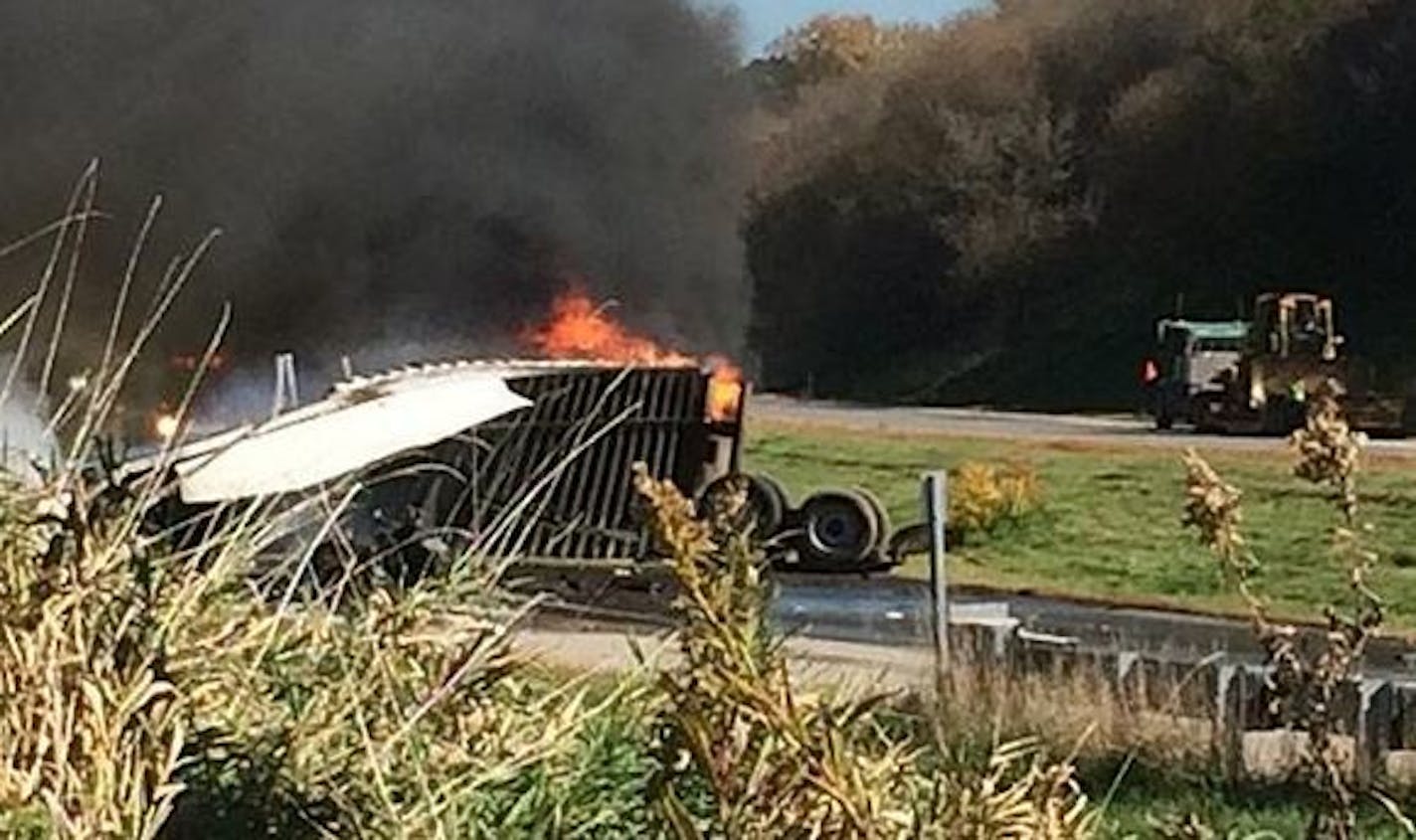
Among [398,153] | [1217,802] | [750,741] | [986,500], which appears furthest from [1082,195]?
[750,741]

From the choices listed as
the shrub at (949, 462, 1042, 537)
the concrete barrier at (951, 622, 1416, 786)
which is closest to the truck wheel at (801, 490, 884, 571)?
the shrub at (949, 462, 1042, 537)

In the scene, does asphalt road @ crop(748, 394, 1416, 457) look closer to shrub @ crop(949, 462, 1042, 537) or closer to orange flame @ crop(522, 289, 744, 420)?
shrub @ crop(949, 462, 1042, 537)

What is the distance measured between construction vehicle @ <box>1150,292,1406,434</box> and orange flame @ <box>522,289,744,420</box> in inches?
750

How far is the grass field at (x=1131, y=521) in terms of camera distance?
2253 centimetres

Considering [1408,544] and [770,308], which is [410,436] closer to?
[1408,544]

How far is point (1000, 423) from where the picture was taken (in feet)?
158

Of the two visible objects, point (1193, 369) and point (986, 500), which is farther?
point (1193, 369)

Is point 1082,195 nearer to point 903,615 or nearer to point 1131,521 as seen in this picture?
point 1131,521

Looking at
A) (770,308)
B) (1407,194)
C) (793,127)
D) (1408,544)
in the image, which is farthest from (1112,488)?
(793,127)

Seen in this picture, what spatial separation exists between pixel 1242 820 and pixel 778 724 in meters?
6.34

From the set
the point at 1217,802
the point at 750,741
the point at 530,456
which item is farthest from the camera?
the point at 530,456

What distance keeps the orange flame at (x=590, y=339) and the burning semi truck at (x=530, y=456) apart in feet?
0.08

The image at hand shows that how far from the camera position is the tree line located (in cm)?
5775

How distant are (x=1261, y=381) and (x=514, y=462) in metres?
30.9
